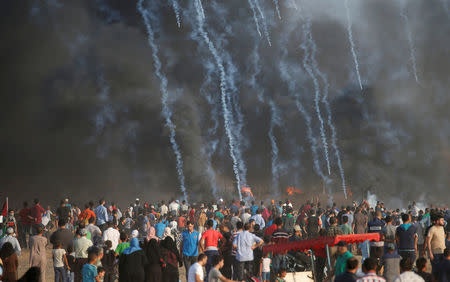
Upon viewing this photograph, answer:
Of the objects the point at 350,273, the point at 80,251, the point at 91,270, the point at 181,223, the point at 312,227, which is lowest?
the point at 350,273

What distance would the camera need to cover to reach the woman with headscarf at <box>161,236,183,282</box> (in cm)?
1134

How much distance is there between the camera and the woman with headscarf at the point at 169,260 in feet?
37.2

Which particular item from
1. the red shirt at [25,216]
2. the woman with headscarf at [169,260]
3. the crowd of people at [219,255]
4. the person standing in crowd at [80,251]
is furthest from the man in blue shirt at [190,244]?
the red shirt at [25,216]

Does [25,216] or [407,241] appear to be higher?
[25,216]

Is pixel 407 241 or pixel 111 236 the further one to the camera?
pixel 111 236

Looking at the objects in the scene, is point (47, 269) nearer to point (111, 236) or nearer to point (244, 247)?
point (111, 236)

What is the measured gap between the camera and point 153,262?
11055 mm

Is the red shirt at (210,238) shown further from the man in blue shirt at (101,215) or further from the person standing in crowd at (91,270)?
the man in blue shirt at (101,215)

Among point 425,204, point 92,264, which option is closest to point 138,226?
point 92,264

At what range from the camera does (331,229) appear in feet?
46.6

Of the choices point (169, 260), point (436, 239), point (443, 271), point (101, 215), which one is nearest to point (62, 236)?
point (169, 260)

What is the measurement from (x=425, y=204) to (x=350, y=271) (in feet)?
205

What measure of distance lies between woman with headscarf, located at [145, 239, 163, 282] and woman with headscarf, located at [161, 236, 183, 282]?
148 mm

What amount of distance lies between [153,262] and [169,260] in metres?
0.45
